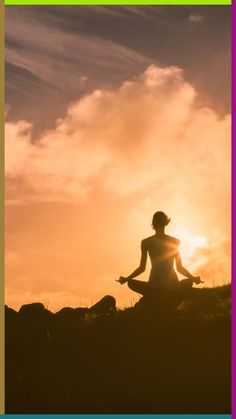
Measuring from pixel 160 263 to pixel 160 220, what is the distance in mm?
841

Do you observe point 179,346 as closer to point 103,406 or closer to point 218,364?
point 218,364

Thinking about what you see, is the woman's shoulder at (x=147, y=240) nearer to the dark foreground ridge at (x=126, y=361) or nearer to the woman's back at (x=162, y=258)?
the woman's back at (x=162, y=258)

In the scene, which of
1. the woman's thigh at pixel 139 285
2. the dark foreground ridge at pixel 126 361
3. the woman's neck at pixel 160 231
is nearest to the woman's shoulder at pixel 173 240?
the woman's neck at pixel 160 231

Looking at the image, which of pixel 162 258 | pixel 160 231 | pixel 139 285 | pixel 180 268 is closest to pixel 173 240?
pixel 160 231

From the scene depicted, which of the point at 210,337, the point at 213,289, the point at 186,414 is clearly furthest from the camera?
the point at 213,289

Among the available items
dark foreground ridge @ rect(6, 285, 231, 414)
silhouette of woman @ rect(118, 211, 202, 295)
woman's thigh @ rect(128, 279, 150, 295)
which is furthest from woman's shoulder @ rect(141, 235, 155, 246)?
dark foreground ridge @ rect(6, 285, 231, 414)

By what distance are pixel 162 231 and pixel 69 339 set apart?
9.52 feet

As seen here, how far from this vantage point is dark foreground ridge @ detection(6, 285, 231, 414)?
534 inches

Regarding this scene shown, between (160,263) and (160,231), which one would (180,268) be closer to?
(160,263)

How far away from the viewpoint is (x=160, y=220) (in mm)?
13961

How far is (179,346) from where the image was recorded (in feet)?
46.1

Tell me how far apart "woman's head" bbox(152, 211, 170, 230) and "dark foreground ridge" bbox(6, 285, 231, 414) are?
160 cm

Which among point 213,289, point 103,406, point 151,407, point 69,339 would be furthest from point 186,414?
point 213,289

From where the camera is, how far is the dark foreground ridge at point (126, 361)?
13.6 meters
